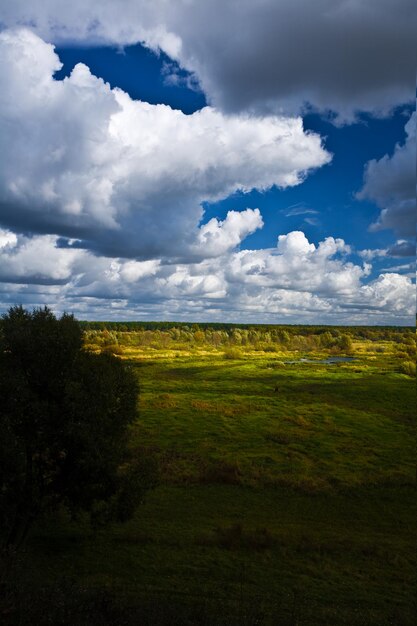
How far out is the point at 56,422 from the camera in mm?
24609

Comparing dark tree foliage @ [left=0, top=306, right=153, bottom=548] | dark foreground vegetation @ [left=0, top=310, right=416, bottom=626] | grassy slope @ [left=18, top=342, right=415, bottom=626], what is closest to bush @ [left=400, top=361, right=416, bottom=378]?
grassy slope @ [left=18, top=342, right=415, bottom=626]

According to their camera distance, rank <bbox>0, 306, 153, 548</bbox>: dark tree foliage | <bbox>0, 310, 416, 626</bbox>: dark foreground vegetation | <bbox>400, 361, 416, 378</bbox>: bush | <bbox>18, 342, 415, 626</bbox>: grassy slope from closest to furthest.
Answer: <bbox>0, 310, 416, 626</bbox>: dark foreground vegetation
<bbox>0, 306, 153, 548</bbox>: dark tree foliage
<bbox>18, 342, 415, 626</bbox>: grassy slope
<bbox>400, 361, 416, 378</bbox>: bush

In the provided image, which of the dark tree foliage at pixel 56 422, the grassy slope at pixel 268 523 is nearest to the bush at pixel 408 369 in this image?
the grassy slope at pixel 268 523

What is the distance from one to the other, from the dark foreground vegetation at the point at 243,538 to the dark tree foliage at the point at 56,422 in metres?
2.00

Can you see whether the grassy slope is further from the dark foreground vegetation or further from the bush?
the bush

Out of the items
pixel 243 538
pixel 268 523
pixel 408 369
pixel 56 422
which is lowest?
pixel 268 523

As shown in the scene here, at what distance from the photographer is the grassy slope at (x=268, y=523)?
2412 cm

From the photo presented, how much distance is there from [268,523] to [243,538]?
4.67m

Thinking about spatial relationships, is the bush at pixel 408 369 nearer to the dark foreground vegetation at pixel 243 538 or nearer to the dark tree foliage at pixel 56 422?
the dark foreground vegetation at pixel 243 538

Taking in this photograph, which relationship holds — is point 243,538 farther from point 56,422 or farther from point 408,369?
point 408,369

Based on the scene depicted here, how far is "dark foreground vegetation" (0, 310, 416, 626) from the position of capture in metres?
20.8

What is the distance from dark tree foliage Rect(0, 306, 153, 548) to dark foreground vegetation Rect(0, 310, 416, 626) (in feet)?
6.56

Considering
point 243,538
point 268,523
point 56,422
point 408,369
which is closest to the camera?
point 56,422

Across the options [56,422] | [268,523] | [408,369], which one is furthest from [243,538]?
[408,369]
